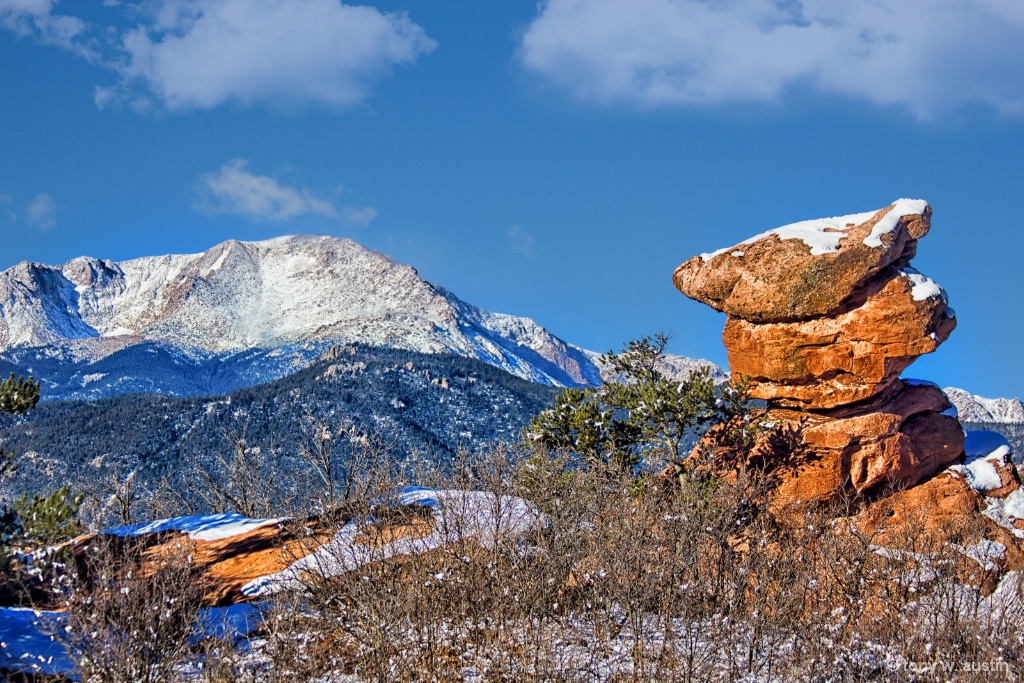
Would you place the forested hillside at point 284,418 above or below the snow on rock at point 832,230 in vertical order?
above

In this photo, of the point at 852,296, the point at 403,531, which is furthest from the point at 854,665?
the point at 852,296

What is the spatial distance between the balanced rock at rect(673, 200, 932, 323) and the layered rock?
3 centimetres

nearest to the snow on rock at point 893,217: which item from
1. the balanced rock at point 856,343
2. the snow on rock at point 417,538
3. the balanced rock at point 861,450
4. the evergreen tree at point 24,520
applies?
the balanced rock at point 856,343

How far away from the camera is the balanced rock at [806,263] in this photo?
24.7m

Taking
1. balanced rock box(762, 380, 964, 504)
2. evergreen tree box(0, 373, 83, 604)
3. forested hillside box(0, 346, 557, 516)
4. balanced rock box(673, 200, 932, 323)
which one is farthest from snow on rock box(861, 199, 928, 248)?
forested hillside box(0, 346, 557, 516)

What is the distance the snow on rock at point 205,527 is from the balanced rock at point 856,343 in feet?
47.6

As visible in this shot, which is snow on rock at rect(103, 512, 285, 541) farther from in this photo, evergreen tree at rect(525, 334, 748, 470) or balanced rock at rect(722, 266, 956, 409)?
balanced rock at rect(722, 266, 956, 409)

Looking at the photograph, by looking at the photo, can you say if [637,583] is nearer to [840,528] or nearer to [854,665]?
[854,665]

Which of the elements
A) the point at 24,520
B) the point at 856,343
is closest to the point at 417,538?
the point at 24,520

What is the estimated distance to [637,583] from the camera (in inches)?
667

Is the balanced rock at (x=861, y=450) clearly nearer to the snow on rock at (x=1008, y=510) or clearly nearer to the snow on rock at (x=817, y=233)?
the snow on rock at (x=1008, y=510)

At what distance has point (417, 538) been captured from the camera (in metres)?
18.2

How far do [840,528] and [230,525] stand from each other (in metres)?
15.6

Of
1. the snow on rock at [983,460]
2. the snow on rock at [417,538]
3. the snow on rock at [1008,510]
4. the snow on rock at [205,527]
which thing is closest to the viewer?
the snow on rock at [417,538]
